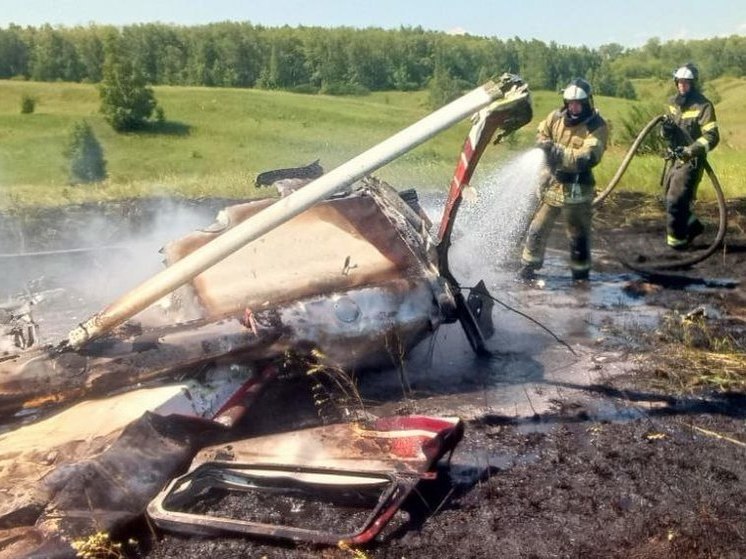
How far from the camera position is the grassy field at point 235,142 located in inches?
482

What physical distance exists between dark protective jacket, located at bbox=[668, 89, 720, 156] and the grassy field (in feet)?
10.5

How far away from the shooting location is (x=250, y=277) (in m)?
4.44

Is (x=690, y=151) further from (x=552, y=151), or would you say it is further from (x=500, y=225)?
(x=500, y=225)

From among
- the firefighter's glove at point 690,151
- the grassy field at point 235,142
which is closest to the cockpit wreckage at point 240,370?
the firefighter's glove at point 690,151

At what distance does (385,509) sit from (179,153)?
32437 mm

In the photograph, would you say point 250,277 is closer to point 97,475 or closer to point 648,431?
point 97,475

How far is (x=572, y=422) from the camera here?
14.0ft

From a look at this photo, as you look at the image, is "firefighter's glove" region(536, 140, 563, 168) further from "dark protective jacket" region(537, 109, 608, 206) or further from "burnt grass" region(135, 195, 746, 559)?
"burnt grass" region(135, 195, 746, 559)

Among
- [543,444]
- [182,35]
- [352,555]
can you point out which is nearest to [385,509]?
[352,555]

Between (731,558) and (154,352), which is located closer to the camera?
(731,558)

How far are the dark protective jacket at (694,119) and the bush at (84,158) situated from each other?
1974 cm

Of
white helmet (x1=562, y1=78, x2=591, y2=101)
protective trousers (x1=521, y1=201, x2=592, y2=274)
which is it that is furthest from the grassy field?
white helmet (x1=562, y1=78, x2=591, y2=101)

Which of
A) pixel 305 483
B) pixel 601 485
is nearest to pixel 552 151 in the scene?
pixel 601 485

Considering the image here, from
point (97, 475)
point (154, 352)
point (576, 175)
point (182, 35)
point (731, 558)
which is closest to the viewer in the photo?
point (731, 558)
